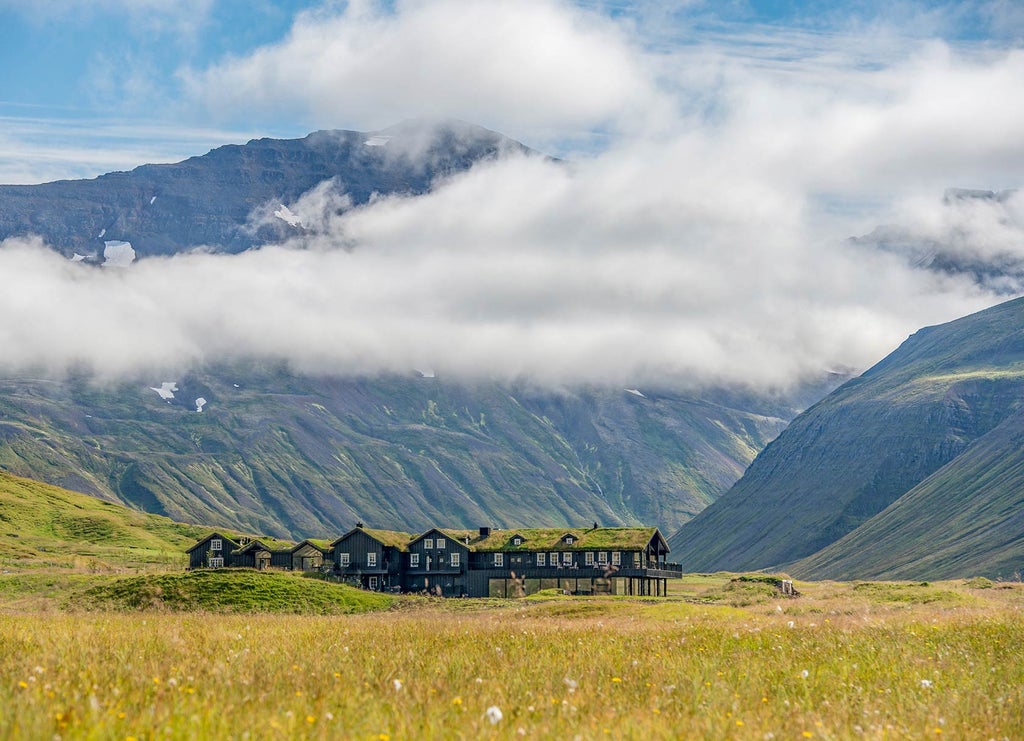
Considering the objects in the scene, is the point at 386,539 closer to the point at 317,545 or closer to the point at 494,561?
the point at 317,545

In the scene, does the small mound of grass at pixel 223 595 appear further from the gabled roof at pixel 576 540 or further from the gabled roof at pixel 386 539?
the gabled roof at pixel 386 539

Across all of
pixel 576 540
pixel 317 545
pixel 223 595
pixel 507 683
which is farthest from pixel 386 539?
pixel 507 683

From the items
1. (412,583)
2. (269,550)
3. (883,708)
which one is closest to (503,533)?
(412,583)

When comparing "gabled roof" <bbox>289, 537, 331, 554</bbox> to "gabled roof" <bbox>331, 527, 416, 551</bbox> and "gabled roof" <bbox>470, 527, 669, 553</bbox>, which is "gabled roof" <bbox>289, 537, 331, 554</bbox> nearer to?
"gabled roof" <bbox>331, 527, 416, 551</bbox>

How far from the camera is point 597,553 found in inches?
5197

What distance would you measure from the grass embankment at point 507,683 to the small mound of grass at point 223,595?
37168mm

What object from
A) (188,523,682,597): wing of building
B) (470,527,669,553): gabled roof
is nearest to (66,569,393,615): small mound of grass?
(188,523,682,597): wing of building

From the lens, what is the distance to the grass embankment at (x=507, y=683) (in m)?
14.6

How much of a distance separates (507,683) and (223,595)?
181 feet

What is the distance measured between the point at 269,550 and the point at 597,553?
1634 inches

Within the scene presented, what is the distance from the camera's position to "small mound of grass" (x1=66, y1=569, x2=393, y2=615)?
66.5 metres

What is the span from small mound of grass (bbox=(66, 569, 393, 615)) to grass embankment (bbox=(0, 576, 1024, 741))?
1463 inches

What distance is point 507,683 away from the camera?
19.1 metres

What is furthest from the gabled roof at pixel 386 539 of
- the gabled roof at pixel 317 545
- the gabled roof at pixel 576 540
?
the gabled roof at pixel 576 540
